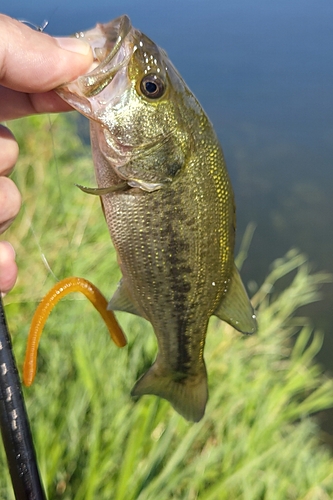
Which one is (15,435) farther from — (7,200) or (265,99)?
(265,99)

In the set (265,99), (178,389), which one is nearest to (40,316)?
(178,389)

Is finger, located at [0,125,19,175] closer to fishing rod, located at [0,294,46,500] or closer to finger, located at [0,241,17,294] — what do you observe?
finger, located at [0,241,17,294]

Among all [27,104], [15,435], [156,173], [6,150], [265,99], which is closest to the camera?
[15,435]

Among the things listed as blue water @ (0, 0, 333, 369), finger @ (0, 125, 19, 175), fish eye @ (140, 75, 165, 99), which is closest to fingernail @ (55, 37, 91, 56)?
fish eye @ (140, 75, 165, 99)

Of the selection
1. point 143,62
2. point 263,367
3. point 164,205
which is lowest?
point 263,367

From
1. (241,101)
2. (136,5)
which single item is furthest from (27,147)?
(136,5)

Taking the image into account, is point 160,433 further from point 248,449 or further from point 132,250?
point 132,250
